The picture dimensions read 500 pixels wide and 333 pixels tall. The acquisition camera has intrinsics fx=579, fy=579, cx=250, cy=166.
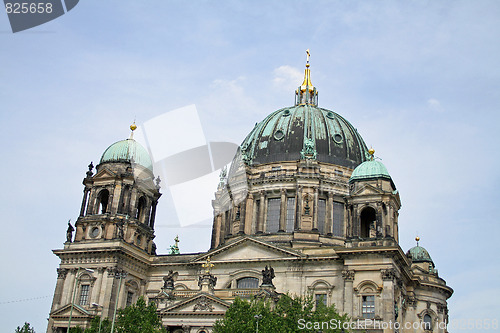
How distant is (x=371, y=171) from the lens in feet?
171

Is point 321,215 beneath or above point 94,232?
above

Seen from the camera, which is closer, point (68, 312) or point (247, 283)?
point (68, 312)

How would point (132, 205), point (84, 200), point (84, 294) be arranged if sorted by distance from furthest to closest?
point (84, 200) < point (132, 205) < point (84, 294)

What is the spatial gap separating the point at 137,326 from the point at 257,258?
13.1 metres

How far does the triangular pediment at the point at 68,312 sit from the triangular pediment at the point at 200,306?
7732 mm

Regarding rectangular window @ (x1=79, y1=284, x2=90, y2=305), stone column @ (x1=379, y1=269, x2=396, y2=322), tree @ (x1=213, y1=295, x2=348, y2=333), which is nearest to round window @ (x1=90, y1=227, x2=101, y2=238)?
rectangular window @ (x1=79, y1=284, x2=90, y2=305)

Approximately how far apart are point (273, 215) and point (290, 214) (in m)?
1.87

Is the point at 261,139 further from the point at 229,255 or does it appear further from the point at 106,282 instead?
the point at 106,282

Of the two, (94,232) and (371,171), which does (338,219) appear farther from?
(94,232)

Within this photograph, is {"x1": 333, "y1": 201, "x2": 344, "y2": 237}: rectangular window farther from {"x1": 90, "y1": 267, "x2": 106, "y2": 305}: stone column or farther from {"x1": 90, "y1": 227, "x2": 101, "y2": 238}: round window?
{"x1": 90, "y1": 227, "x2": 101, "y2": 238}: round window

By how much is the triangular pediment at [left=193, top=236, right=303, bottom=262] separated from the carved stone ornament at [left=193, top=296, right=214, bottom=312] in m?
7.45

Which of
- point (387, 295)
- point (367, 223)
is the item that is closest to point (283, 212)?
point (367, 223)

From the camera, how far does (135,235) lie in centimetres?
5631

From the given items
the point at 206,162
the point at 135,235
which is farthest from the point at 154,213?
the point at 206,162
